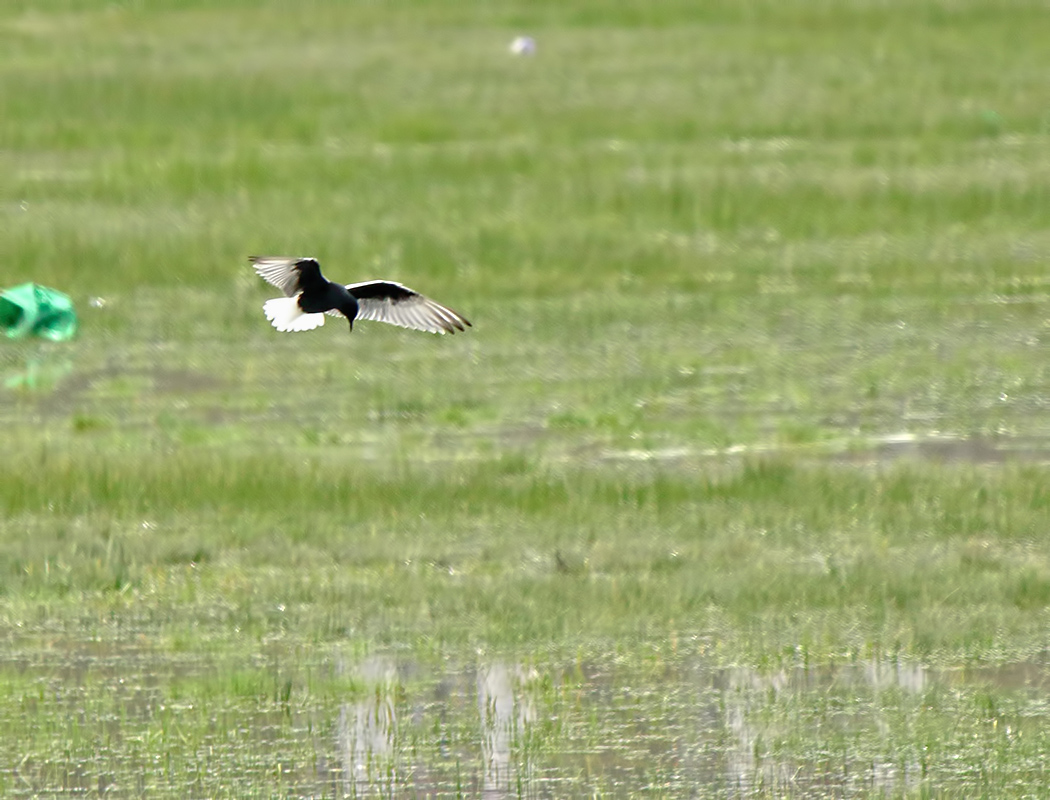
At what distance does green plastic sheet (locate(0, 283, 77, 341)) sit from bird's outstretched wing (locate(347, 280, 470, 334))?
6.30 meters

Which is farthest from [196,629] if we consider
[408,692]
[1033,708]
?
[1033,708]

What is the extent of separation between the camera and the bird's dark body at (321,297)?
1106 cm

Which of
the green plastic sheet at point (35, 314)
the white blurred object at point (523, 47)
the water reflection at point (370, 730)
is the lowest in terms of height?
the water reflection at point (370, 730)

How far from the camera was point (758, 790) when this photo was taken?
8.48 metres

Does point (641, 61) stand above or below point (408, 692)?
above

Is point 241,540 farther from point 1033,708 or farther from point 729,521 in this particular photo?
point 1033,708

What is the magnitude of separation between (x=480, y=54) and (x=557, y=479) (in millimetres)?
17278

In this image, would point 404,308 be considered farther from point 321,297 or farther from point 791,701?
point 791,701

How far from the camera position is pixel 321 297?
36.7 feet

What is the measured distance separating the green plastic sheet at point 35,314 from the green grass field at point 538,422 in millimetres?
263

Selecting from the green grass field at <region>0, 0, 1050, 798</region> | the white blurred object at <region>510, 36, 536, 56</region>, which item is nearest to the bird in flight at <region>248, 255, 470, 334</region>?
the green grass field at <region>0, 0, 1050, 798</region>

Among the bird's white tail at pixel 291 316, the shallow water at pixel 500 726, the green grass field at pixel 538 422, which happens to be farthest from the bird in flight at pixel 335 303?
the shallow water at pixel 500 726

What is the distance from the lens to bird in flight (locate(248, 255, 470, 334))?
1106 cm

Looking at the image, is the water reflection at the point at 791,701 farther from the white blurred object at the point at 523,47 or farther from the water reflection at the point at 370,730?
the white blurred object at the point at 523,47
